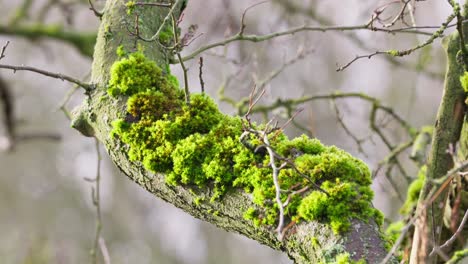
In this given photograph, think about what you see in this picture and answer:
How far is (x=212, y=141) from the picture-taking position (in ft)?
7.95

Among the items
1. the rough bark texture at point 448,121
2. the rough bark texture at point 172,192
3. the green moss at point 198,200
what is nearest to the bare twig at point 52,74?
the rough bark texture at point 172,192

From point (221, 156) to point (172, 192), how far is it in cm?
27

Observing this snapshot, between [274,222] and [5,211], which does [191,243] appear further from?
[274,222]

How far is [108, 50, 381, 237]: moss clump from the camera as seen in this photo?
2.16 m

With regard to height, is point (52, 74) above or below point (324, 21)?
below

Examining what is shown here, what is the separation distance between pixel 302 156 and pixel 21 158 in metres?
23.6

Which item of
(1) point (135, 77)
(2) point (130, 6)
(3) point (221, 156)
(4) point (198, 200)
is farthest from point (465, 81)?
(2) point (130, 6)

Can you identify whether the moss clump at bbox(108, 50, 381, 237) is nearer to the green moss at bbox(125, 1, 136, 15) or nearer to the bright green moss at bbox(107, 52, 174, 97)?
the bright green moss at bbox(107, 52, 174, 97)

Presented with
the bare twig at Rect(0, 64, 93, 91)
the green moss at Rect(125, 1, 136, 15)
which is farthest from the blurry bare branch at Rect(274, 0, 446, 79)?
the bare twig at Rect(0, 64, 93, 91)

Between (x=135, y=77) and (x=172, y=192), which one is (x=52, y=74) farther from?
(x=172, y=192)

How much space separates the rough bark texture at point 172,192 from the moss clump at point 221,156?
4cm

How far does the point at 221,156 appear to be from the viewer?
2357 mm

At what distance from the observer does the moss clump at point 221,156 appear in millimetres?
2164

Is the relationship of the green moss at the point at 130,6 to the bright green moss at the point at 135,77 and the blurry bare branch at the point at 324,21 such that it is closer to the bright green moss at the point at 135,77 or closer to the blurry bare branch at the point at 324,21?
the bright green moss at the point at 135,77
